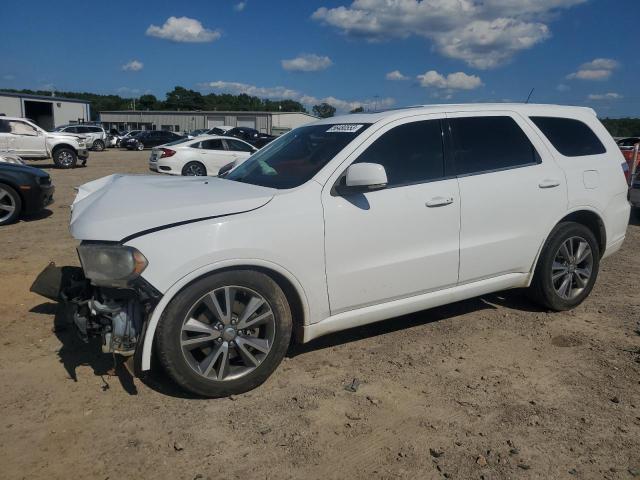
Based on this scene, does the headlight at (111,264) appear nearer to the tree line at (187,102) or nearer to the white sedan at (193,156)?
the white sedan at (193,156)

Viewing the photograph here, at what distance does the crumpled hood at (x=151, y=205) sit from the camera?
3.12 metres

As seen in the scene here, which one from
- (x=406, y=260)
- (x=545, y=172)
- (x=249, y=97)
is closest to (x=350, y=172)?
(x=406, y=260)

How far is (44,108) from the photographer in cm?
5956

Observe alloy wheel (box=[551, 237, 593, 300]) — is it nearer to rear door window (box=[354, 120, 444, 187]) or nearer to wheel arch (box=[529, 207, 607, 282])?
wheel arch (box=[529, 207, 607, 282])

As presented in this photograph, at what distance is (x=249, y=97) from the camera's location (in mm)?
130375

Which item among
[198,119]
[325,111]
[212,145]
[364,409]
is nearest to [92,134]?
[212,145]

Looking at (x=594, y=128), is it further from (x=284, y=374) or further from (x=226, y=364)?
(x=226, y=364)

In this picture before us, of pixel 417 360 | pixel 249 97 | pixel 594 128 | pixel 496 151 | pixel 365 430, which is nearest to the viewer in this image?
pixel 365 430

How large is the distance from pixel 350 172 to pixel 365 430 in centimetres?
162

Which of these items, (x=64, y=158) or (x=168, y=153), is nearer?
(x=168, y=153)

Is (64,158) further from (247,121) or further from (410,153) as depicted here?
(247,121)

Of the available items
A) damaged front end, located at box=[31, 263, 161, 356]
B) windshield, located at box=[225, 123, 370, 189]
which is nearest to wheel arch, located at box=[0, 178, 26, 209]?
windshield, located at box=[225, 123, 370, 189]

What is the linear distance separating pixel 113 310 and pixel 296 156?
1.81m

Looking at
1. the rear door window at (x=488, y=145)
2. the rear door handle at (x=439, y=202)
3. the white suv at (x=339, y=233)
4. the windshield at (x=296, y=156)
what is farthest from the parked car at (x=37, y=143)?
the rear door handle at (x=439, y=202)
